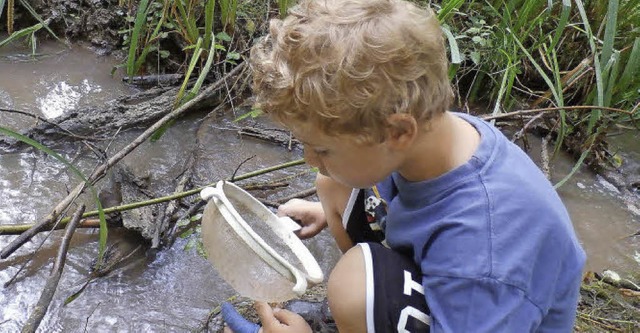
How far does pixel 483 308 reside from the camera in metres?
1.12

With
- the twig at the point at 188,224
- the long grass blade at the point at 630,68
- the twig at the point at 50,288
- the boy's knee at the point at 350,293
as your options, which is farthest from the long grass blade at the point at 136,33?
the long grass blade at the point at 630,68

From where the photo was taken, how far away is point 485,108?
112 inches

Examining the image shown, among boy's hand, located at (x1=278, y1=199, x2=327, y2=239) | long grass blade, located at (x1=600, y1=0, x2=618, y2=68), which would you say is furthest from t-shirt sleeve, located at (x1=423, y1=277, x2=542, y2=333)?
long grass blade, located at (x1=600, y1=0, x2=618, y2=68)

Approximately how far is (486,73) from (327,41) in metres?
1.75

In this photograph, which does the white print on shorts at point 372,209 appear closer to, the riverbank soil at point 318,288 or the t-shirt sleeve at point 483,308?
the riverbank soil at point 318,288

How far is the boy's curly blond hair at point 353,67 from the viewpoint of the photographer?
1.10 m

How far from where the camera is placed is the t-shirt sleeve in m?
1.11

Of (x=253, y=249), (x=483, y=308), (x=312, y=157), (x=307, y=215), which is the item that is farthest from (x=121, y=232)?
(x=483, y=308)

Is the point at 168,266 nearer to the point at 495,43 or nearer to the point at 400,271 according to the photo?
the point at 400,271

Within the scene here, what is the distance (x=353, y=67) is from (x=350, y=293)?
482 millimetres

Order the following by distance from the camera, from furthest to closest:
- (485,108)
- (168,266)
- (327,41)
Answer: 1. (485,108)
2. (168,266)
3. (327,41)

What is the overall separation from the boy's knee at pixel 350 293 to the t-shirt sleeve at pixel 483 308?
173 mm

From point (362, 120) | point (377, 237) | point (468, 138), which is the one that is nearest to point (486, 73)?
point (377, 237)

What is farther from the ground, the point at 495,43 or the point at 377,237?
the point at 495,43
